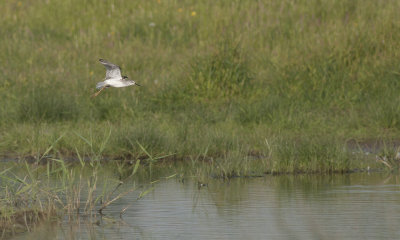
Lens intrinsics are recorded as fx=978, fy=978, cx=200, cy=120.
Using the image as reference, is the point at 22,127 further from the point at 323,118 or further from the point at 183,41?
the point at 183,41

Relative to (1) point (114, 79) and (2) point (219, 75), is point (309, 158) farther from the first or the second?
(2) point (219, 75)

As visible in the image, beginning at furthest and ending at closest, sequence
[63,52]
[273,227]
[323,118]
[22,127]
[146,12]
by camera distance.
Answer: [146,12], [63,52], [323,118], [22,127], [273,227]

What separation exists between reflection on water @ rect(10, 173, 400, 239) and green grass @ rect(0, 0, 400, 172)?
34.9 inches

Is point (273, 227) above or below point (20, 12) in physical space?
below

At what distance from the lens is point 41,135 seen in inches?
488

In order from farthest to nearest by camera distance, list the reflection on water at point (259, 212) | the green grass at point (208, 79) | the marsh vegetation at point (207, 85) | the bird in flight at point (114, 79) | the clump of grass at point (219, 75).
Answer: the clump of grass at point (219, 75)
the green grass at point (208, 79)
the marsh vegetation at point (207, 85)
the bird in flight at point (114, 79)
the reflection on water at point (259, 212)

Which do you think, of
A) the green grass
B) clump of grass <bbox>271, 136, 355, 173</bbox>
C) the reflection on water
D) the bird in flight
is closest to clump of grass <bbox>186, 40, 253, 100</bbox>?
the green grass

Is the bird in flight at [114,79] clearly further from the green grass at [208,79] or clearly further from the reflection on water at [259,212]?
the green grass at [208,79]

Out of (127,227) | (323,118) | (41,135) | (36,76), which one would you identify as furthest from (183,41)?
(127,227)

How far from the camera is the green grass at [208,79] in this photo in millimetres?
12164

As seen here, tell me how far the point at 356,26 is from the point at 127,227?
10.7m

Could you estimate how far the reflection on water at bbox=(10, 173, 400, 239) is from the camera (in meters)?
7.18

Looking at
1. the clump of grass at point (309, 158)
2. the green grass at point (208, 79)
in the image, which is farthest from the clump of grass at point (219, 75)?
the clump of grass at point (309, 158)

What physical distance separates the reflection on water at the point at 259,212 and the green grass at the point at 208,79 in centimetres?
89
